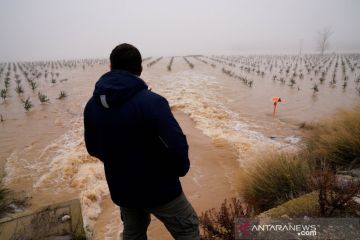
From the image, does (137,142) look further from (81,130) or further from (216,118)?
(216,118)

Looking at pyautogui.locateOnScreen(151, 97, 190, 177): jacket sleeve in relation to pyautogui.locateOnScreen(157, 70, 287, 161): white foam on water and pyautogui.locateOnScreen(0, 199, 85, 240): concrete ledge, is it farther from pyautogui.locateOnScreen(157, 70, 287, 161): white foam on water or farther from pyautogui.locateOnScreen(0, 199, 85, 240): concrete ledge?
pyautogui.locateOnScreen(157, 70, 287, 161): white foam on water

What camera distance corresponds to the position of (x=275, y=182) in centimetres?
339

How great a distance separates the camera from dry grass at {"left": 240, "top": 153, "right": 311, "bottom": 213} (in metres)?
3.26

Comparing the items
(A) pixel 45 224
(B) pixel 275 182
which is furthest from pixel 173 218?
(B) pixel 275 182

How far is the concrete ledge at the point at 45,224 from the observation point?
2606 mm

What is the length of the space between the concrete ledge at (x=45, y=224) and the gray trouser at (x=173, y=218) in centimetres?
89

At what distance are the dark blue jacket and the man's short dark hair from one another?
7 cm

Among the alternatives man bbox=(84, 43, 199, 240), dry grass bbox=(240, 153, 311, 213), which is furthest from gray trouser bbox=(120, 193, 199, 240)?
dry grass bbox=(240, 153, 311, 213)

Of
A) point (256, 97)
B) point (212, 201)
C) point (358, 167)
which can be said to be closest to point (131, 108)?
point (212, 201)

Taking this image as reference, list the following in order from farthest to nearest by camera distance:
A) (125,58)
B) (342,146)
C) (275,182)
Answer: (342,146)
(275,182)
(125,58)

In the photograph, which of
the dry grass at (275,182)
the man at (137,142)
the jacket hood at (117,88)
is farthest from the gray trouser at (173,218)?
the dry grass at (275,182)

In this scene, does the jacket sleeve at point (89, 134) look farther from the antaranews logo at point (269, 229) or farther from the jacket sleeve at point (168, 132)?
the antaranews logo at point (269, 229)

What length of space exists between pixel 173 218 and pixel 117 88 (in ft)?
3.53

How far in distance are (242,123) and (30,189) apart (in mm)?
5865
